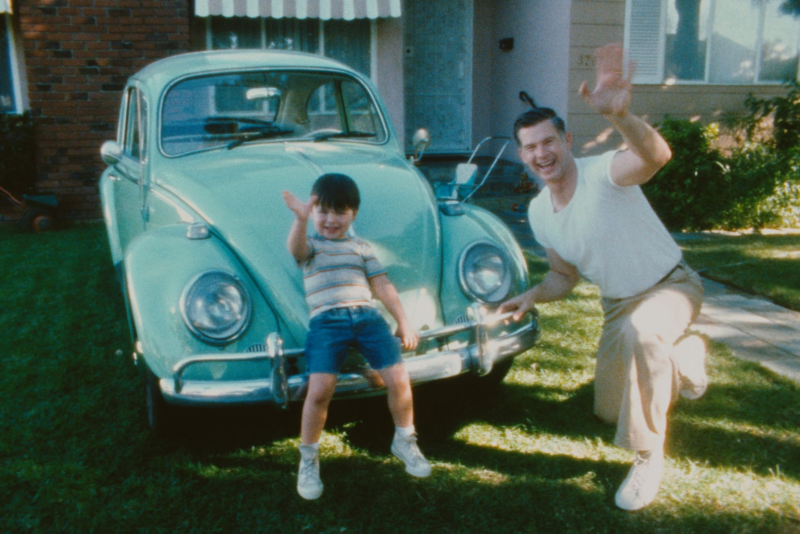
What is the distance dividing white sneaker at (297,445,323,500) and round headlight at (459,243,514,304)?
3.27ft

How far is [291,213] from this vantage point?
10.3 ft

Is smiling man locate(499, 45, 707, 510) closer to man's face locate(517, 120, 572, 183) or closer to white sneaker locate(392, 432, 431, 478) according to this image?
man's face locate(517, 120, 572, 183)

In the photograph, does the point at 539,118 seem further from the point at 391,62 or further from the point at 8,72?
the point at 8,72

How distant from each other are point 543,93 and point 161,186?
7439 millimetres

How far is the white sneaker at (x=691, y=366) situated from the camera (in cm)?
297

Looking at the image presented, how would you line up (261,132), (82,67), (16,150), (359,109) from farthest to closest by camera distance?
(82,67)
(16,150)
(359,109)
(261,132)

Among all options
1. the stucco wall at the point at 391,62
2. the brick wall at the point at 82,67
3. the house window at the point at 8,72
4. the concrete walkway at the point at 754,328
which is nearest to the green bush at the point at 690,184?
the concrete walkway at the point at 754,328

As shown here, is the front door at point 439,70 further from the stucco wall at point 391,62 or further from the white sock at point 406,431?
the white sock at point 406,431

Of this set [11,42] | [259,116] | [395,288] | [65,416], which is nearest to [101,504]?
[65,416]

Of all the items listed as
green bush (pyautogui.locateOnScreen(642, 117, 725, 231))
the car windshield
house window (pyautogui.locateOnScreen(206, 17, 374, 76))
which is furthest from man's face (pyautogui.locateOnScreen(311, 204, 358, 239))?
house window (pyautogui.locateOnScreen(206, 17, 374, 76))

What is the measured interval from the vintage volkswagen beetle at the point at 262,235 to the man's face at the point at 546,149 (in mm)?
518

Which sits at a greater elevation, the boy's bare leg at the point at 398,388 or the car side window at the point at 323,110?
the car side window at the point at 323,110

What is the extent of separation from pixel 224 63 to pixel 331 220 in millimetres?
1896

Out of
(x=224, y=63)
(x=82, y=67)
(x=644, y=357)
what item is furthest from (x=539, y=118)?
(x=82, y=67)
